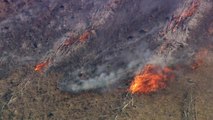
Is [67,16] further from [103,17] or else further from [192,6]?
[192,6]

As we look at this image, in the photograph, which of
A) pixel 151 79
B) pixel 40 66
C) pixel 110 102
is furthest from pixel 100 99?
pixel 40 66

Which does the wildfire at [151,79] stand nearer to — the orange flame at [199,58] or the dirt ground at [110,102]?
the dirt ground at [110,102]

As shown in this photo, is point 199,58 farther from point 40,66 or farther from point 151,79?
point 40,66

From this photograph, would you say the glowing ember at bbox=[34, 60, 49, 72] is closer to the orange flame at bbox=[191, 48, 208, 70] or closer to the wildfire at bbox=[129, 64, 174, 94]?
the wildfire at bbox=[129, 64, 174, 94]

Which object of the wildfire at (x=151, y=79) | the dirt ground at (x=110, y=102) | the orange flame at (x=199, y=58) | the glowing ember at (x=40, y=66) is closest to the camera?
the dirt ground at (x=110, y=102)

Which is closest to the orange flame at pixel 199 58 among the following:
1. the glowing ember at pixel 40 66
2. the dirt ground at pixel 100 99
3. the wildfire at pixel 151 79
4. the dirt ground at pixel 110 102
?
the dirt ground at pixel 100 99

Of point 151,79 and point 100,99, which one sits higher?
point 151,79

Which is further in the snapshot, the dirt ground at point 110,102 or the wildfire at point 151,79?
the wildfire at point 151,79

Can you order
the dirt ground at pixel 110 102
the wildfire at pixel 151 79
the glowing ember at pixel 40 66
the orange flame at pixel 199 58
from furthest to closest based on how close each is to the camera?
the glowing ember at pixel 40 66, the orange flame at pixel 199 58, the wildfire at pixel 151 79, the dirt ground at pixel 110 102
